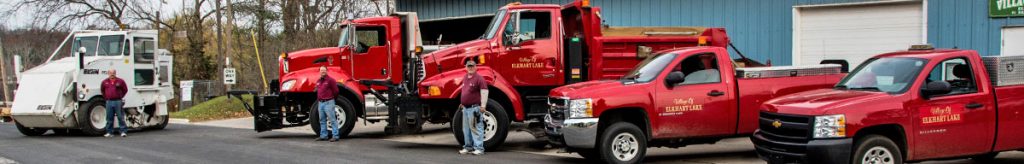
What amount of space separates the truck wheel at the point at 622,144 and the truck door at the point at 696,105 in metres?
0.32

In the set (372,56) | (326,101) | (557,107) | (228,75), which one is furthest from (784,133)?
(228,75)

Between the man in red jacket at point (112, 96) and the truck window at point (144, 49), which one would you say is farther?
the truck window at point (144, 49)

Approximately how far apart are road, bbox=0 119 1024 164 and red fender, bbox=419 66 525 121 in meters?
0.70

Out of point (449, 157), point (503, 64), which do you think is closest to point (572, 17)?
point (503, 64)

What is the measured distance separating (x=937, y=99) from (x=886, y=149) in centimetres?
75

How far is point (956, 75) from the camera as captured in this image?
9023mm

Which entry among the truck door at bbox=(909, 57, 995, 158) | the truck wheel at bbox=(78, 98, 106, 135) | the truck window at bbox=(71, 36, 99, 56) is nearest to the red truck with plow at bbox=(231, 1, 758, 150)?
Answer: the truck door at bbox=(909, 57, 995, 158)

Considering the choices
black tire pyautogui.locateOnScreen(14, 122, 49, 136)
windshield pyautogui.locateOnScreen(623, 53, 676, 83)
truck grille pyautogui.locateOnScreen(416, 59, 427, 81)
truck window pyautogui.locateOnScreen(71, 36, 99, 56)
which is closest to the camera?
windshield pyautogui.locateOnScreen(623, 53, 676, 83)

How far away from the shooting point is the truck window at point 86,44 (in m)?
18.0

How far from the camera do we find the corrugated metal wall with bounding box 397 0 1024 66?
14953 millimetres

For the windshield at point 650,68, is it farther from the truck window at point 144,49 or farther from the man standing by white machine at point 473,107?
the truck window at point 144,49

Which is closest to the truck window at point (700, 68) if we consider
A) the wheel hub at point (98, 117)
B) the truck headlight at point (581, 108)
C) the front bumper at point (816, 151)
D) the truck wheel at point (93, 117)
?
the truck headlight at point (581, 108)

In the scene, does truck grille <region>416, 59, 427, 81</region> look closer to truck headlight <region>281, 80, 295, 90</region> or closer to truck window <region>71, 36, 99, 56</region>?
truck headlight <region>281, 80, 295, 90</region>

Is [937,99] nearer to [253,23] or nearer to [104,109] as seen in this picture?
[104,109]
